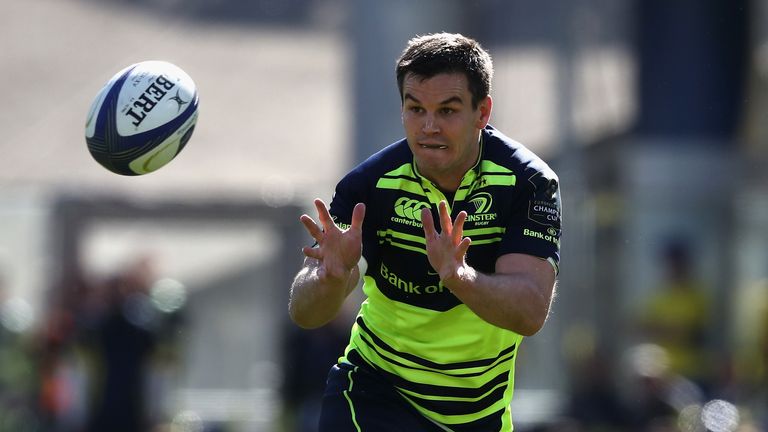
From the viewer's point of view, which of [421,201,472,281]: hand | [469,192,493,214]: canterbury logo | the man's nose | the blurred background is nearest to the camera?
[421,201,472,281]: hand

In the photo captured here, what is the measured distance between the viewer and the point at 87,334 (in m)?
15.0

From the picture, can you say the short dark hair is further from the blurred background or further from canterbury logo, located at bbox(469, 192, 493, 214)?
the blurred background

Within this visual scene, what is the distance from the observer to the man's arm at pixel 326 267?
19.0 feet

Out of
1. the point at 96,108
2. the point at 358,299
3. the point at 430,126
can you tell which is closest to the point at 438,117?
the point at 430,126

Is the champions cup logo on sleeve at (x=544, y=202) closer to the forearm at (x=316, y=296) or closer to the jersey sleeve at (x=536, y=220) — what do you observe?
the jersey sleeve at (x=536, y=220)

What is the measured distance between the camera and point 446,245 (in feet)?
18.6

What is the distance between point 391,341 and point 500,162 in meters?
0.94

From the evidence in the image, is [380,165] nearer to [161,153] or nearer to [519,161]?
[519,161]

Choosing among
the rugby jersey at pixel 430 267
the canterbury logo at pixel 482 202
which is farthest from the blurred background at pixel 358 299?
the canterbury logo at pixel 482 202

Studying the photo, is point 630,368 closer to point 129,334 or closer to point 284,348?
point 284,348

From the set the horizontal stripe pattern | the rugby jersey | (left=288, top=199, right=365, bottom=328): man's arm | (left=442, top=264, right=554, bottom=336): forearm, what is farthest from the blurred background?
(left=288, top=199, right=365, bottom=328): man's arm

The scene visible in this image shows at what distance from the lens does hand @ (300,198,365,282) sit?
5.79m

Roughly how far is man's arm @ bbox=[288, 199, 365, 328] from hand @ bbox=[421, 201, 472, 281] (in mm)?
301

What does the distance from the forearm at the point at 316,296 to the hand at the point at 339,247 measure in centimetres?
3
